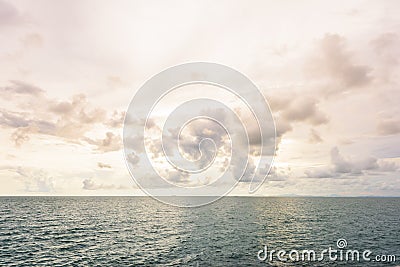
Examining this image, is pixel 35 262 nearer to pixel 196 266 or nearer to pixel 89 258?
pixel 89 258

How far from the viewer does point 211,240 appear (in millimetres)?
67562

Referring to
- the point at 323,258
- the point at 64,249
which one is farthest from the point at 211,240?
the point at 64,249

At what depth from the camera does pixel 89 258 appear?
5134 centimetres

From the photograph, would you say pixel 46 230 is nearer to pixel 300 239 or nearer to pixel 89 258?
pixel 89 258

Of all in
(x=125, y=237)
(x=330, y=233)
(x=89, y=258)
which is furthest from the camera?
(x=330, y=233)

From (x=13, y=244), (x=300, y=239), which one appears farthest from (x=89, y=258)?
(x=300, y=239)

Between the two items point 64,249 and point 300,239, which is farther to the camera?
point 300,239

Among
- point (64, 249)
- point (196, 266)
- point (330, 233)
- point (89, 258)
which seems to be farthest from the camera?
point (330, 233)

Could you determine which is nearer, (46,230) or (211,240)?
(211,240)

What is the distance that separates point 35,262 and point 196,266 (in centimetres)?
2915

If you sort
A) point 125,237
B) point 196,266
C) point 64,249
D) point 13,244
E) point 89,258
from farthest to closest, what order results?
1. point 125,237
2. point 13,244
3. point 64,249
4. point 89,258
5. point 196,266

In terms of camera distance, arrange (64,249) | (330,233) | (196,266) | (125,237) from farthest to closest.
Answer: (330,233), (125,237), (64,249), (196,266)

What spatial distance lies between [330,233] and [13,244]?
83.4 m

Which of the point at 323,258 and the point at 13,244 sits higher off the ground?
the point at 323,258
